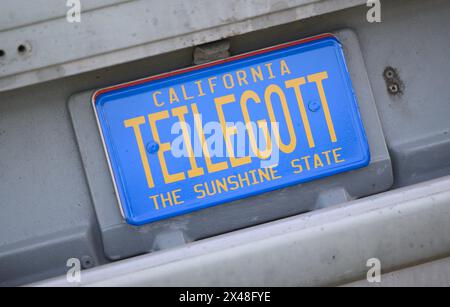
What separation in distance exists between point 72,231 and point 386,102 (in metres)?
1.20

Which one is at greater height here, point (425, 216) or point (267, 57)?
point (267, 57)

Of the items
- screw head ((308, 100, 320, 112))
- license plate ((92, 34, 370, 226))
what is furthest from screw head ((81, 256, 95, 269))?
screw head ((308, 100, 320, 112))

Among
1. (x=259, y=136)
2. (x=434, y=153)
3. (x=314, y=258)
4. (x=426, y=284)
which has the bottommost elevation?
(x=426, y=284)

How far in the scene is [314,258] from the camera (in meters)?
2.25

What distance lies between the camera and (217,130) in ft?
8.24

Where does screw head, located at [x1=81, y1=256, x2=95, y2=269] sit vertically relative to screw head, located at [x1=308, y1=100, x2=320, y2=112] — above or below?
below

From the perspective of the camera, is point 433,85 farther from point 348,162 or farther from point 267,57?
point 267,57

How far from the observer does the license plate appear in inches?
98.7

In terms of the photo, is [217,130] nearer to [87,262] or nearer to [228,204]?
[228,204]

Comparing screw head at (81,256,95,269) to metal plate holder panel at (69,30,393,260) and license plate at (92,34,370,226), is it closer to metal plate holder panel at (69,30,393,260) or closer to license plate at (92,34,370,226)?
metal plate holder panel at (69,30,393,260)

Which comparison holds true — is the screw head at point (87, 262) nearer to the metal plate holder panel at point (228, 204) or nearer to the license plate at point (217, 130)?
the metal plate holder panel at point (228, 204)

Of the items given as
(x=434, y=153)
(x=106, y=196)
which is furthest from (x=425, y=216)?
(x=106, y=196)

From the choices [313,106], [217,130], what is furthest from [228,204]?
[313,106]

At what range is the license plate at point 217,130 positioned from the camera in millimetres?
2506
